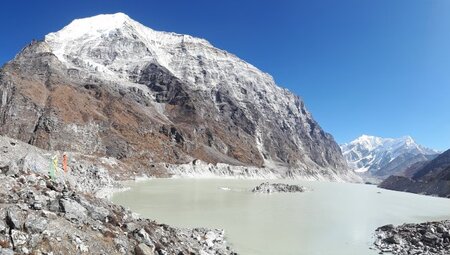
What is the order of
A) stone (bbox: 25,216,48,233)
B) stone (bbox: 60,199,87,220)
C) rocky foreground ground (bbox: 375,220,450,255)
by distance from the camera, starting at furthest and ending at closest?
rocky foreground ground (bbox: 375,220,450,255)
stone (bbox: 60,199,87,220)
stone (bbox: 25,216,48,233)

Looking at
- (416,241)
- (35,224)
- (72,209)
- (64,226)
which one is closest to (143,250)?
(64,226)

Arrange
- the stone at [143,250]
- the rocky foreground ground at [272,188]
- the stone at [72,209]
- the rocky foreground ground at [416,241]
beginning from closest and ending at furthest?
the stone at [143,250]
the stone at [72,209]
the rocky foreground ground at [416,241]
the rocky foreground ground at [272,188]

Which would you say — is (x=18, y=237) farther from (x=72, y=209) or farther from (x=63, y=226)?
(x=72, y=209)

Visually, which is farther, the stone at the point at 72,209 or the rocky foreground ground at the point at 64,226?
the stone at the point at 72,209

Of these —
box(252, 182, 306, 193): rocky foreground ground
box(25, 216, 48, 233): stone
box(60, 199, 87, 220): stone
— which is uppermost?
box(252, 182, 306, 193): rocky foreground ground

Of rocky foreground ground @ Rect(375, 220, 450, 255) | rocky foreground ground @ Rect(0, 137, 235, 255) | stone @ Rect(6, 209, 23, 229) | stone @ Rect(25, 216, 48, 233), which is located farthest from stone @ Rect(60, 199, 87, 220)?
rocky foreground ground @ Rect(375, 220, 450, 255)

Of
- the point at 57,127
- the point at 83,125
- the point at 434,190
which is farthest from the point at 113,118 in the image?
the point at 434,190

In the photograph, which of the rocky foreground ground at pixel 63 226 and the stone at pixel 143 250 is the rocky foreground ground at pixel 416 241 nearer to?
the rocky foreground ground at pixel 63 226

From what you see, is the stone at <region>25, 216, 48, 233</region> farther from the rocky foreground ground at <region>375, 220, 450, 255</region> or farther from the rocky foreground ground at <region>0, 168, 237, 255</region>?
the rocky foreground ground at <region>375, 220, 450, 255</region>

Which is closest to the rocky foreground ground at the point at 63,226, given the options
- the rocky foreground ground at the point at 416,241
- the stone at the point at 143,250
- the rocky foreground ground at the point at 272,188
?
the stone at the point at 143,250
